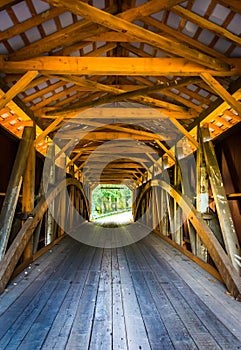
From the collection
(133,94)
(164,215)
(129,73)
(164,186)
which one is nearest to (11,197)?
(129,73)

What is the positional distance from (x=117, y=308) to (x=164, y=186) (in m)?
3.85

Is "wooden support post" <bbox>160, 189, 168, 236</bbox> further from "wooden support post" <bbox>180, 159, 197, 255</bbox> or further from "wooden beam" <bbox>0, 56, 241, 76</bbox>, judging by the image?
"wooden beam" <bbox>0, 56, 241, 76</bbox>

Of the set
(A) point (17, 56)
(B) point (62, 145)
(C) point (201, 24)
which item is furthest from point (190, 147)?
(A) point (17, 56)

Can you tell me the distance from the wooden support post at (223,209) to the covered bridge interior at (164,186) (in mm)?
15

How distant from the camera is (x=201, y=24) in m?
3.16

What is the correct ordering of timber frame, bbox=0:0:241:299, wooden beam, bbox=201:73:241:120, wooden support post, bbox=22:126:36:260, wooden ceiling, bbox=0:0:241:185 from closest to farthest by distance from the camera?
wooden ceiling, bbox=0:0:241:185 → timber frame, bbox=0:0:241:299 → wooden beam, bbox=201:73:241:120 → wooden support post, bbox=22:126:36:260

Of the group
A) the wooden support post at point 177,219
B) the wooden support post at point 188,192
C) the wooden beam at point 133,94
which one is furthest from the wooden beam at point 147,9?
the wooden support post at point 177,219

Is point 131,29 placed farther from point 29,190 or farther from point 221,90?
point 29,190

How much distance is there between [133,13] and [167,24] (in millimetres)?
780

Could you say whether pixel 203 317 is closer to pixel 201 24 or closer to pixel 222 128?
pixel 201 24

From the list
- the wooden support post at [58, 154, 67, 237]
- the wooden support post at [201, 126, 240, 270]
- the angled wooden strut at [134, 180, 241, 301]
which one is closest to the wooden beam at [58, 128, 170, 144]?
the wooden support post at [58, 154, 67, 237]

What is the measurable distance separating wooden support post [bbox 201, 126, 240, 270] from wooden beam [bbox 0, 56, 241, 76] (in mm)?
1195

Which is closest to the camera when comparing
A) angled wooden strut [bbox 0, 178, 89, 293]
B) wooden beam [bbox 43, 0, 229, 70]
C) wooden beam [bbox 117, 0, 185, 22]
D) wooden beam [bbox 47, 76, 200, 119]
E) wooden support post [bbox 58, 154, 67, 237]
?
wooden beam [bbox 43, 0, 229, 70]

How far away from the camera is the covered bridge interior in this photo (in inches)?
94.9
